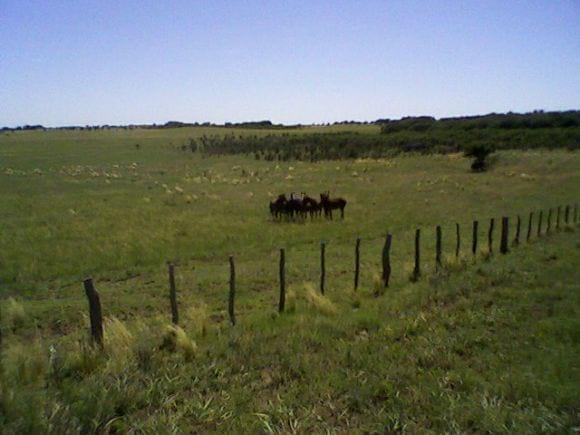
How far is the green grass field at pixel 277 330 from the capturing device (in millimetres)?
4840

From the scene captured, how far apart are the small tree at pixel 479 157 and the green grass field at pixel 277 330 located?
1018 inches

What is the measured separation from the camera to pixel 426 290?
1029cm

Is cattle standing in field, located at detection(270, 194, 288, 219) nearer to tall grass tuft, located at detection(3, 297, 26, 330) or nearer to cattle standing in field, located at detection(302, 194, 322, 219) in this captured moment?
cattle standing in field, located at detection(302, 194, 322, 219)

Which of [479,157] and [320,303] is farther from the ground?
[320,303]

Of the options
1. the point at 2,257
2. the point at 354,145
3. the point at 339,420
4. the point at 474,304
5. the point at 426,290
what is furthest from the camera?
the point at 354,145

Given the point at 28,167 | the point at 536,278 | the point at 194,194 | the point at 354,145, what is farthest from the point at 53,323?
the point at 354,145

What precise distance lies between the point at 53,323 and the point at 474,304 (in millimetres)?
8944

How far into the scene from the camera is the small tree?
52.1m

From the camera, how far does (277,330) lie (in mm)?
7852

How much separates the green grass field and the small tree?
2586cm

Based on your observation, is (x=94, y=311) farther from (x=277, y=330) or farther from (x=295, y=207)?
(x=295, y=207)

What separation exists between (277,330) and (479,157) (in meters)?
50.1

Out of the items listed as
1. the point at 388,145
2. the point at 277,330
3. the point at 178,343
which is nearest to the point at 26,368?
the point at 178,343

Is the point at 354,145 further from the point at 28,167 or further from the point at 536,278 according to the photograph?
the point at 536,278
